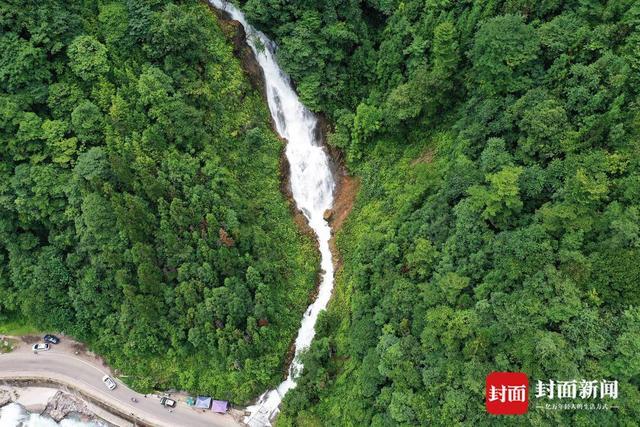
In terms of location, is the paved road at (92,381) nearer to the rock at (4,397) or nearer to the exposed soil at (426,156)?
the rock at (4,397)

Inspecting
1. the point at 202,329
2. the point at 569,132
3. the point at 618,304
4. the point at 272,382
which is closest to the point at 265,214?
the point at 202,329

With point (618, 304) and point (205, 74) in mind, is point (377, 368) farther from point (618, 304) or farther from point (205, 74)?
point (205, 74)

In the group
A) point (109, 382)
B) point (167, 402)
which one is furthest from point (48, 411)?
point (167, 402)

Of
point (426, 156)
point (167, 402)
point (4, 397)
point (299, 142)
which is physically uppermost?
point (426, 156)

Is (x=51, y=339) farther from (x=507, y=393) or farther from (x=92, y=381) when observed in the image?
(x=507, y=393)

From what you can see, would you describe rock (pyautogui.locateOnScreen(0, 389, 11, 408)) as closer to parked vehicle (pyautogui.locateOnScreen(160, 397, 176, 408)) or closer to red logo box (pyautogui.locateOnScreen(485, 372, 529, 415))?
parked vehicle (pyautogui.locateOnScreen(160, 397, 176, 408))

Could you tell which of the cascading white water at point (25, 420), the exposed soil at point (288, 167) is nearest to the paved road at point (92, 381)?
the cascading white water at point (25, 420)

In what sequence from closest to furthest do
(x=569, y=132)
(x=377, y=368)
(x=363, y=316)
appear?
1. (x=569, y=132)
2. (x=377, y=368)
3. (x=363, y=316)
